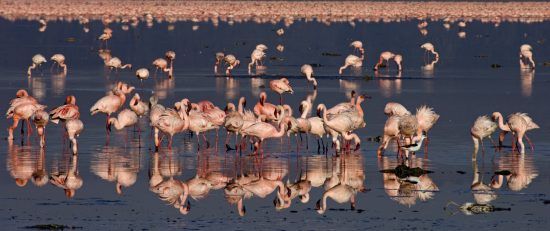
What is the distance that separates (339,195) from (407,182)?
5.01 ft

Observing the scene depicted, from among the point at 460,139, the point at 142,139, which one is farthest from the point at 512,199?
the point at 142,139

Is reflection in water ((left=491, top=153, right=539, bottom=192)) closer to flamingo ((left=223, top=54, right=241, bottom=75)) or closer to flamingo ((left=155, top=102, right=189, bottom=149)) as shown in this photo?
flamingo ((left=155, top=102, right=189, bottom=149))

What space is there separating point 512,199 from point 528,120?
5.26m

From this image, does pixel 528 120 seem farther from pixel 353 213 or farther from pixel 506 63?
pixel 506 63

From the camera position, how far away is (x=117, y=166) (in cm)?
1970

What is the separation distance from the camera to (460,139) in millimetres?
23453

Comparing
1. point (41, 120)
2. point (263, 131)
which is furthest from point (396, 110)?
point (41, 120)

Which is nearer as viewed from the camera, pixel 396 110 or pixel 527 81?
pixel 396 110

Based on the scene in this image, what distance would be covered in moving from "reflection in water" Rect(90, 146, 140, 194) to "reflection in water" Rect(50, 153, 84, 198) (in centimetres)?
31

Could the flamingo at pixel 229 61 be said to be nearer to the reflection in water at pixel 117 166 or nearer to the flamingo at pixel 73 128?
the reflection in water at pixel 117 166

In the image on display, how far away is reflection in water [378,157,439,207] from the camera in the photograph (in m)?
17.0

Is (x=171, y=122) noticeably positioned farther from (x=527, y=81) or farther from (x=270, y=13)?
(x=270, y=13)

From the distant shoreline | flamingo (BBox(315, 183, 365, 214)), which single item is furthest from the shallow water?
the distant shoreline

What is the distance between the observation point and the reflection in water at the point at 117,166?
18.3 m
